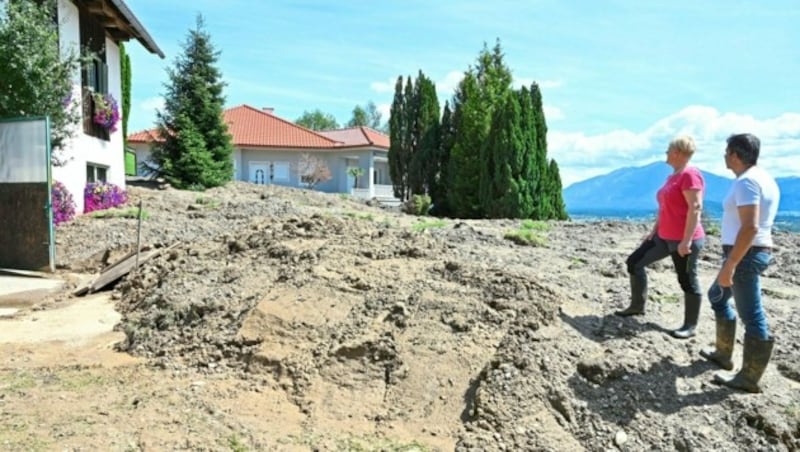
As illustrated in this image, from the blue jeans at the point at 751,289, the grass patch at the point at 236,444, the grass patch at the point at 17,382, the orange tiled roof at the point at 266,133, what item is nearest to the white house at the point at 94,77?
the grass patch at the point at 17,382

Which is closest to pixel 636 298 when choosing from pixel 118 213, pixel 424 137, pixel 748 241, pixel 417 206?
pixel 748 241

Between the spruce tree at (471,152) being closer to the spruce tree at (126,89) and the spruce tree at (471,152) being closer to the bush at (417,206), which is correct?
the bush at (417,206)

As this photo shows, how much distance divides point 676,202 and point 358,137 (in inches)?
1228

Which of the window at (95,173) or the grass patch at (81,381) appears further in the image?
the window at (95,173)

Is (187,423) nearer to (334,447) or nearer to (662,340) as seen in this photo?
(334,447)

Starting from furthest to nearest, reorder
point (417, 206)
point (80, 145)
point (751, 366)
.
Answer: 1. point (417, 206)
2. point (80, 145)
3. point (751, 366)

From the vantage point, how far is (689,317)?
14.5ft

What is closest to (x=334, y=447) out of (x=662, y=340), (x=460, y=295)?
(x=460, y=295)

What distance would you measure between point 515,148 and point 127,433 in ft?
49.8

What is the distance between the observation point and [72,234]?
32.5 feet

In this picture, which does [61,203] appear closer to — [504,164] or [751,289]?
[751,289]

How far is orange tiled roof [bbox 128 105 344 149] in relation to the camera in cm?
3130

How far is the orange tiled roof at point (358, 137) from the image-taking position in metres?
32.7

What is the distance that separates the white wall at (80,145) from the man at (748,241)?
10839mm
